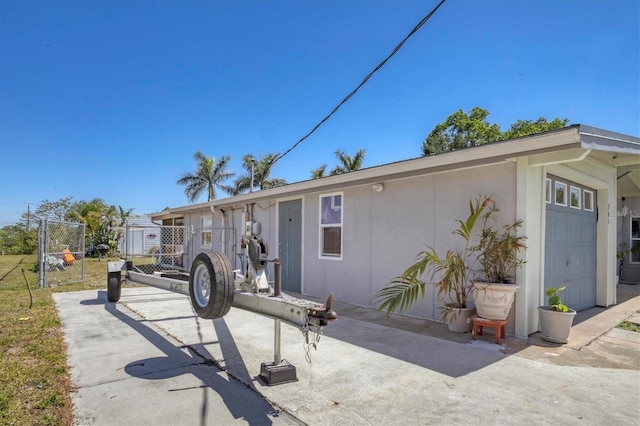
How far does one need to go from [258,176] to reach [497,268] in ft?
78.7

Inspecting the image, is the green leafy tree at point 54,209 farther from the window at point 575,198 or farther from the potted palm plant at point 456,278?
the window at point 575,198

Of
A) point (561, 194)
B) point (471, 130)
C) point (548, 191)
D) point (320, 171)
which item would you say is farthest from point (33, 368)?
point (471, 130)

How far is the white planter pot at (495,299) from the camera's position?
4691 millimetres

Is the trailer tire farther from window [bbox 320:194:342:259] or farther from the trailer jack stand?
the trailer jack stand

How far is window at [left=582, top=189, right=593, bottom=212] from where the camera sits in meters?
7.04

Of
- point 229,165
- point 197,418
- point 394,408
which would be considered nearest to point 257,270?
point 197,418

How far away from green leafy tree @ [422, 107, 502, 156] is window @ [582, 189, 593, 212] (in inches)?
763

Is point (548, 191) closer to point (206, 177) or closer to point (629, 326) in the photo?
point (629, 326)

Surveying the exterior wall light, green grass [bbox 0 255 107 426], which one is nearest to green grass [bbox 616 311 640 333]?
the exterior wall light

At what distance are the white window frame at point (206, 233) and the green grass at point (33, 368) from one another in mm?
6799

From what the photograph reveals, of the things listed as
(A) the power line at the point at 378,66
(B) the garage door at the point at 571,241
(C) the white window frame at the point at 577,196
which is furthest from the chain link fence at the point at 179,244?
(C) the white window frame at the point at 577,196

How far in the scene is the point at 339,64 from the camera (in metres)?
9.33

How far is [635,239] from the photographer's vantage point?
37.3 ft

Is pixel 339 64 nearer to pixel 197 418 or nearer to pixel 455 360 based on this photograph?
pixel 455 360
